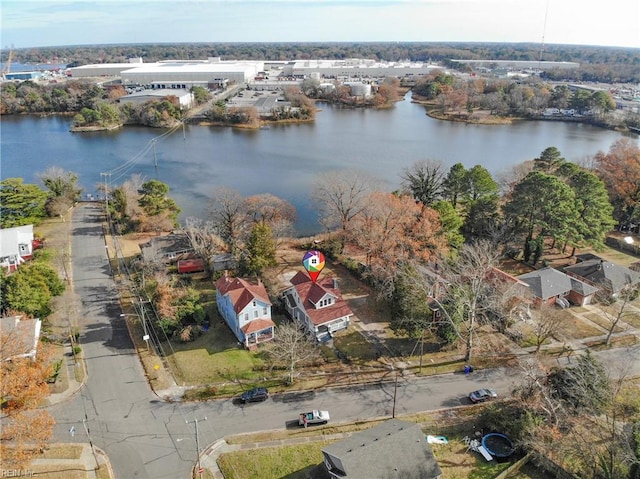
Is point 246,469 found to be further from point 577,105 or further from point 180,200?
point 577,105

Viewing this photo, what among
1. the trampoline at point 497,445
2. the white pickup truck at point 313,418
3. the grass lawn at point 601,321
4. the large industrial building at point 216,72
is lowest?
the trampoline at point 497,445

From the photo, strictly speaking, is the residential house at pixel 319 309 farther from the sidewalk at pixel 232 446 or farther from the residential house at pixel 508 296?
the sidewalk at pixel 232 446

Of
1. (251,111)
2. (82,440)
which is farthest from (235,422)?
(251,111)

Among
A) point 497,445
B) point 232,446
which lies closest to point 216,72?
point 232,446

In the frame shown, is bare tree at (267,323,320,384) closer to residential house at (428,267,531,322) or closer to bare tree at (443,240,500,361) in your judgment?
residential house at (428,267,531,322)

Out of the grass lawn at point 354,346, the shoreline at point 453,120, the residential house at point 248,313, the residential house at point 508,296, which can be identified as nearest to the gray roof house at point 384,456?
the grass lawn at point 354,346

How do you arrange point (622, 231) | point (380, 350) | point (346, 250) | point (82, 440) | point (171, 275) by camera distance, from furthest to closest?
point (622, 231)
point (346, 250)
point (171, 275)
point (380, 350)
point (82, 440)
